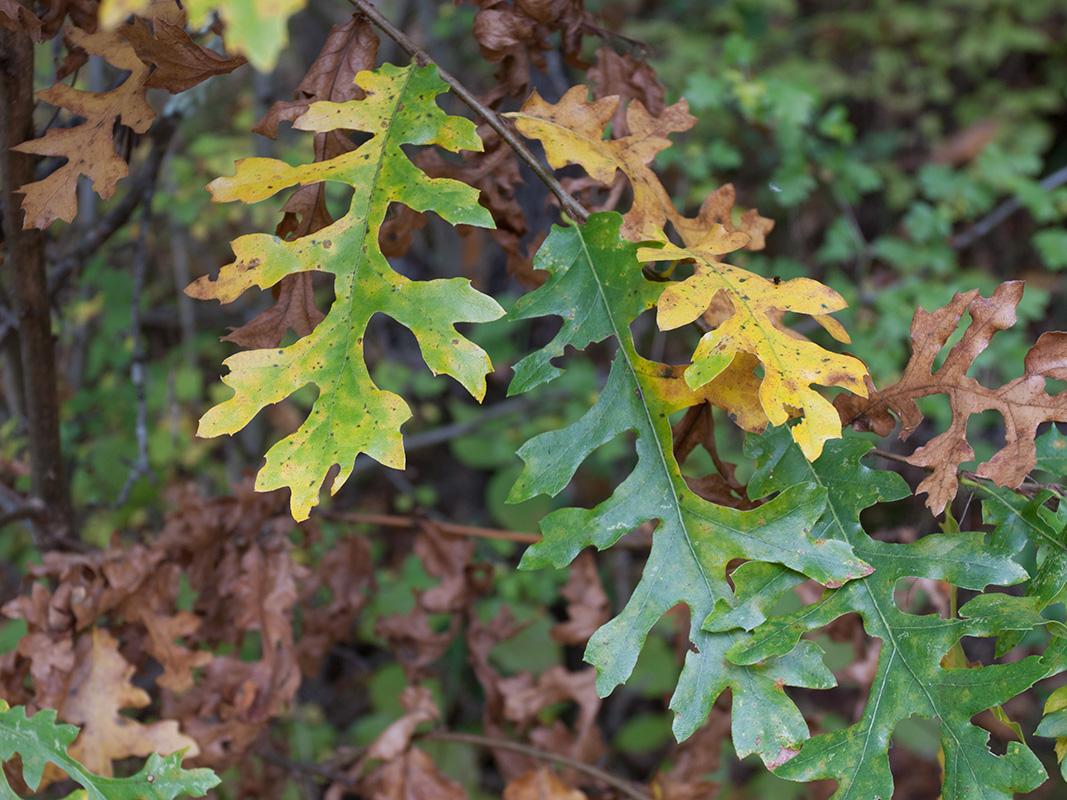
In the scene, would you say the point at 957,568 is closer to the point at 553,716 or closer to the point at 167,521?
the point at 167,521

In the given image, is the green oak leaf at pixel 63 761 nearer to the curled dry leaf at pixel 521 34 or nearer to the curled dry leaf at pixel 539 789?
the curled dry leaf at pixel 539 789

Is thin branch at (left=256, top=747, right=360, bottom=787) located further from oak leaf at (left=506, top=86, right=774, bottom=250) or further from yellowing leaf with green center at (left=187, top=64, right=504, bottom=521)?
oak leaf at (left=506, top=86, right=774, bottom=250)

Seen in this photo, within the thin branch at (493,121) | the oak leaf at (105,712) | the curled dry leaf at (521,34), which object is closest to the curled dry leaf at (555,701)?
the oak leaf at (105,712)

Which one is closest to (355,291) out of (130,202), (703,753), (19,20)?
(19,20)

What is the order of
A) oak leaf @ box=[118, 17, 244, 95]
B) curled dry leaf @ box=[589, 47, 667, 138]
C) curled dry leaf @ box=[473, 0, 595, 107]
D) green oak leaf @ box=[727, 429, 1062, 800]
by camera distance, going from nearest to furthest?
green oak leaf @ box=[727, 429, 1062, 800]
oak leaf @ box=[118, 17, 244, 95]
curled dry leaf @ box=[473, 0, 595, 107]
curled dry leaf @ box=[589, 47, 667, 138]

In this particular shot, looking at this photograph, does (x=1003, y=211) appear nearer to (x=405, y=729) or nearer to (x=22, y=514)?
(x=405, y=729)

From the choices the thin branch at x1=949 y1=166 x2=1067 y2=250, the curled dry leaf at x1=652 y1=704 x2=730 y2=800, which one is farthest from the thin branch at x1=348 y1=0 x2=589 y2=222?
the thin branch at x1=949 y1=166 x2=1067 y2=250
